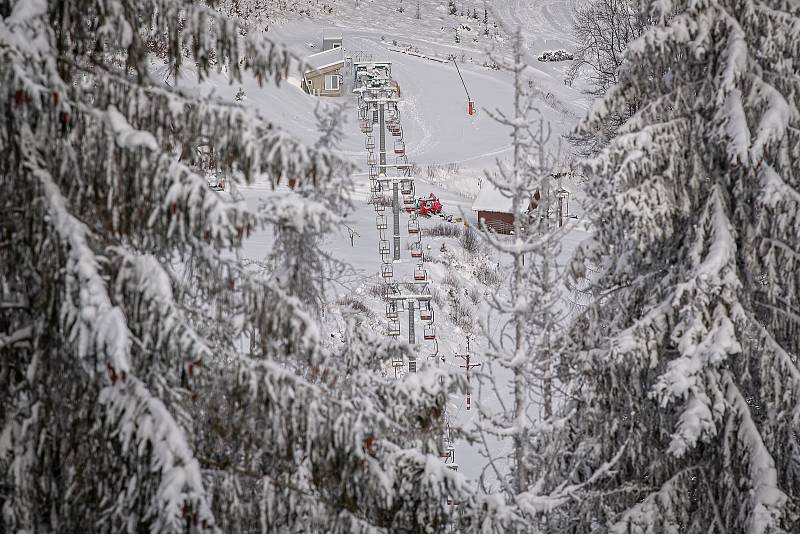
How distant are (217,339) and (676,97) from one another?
5163mm

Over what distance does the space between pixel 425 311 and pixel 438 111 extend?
30376mm

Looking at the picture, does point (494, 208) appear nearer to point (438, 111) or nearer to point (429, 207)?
point (429, 207)

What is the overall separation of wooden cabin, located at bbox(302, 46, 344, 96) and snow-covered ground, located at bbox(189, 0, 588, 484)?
0.92 metres

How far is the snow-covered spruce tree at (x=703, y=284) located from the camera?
7.85m

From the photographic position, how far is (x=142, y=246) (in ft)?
17.3

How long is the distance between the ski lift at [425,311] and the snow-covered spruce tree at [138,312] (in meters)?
13.2

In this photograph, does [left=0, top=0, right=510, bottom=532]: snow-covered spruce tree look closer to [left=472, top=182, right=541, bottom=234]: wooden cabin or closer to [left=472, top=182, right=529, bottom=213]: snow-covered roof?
[left=472, top=182, right=541, bottom=234]: wooden cabin

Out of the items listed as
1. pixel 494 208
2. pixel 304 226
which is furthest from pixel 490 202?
pixel 304 226

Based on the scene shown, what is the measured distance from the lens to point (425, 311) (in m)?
21.0

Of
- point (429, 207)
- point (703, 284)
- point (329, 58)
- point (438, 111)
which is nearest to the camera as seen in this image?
point (703, 284)

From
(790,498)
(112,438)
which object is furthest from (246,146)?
(790,498)

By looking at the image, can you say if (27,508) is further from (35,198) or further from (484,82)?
(484,82)

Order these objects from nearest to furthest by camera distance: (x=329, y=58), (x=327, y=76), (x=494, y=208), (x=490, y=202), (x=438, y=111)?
(x=494, y=208) → (x=490, y=202) → (x=329, y=58) → (x=327, y=76) → (x=438, y=111)

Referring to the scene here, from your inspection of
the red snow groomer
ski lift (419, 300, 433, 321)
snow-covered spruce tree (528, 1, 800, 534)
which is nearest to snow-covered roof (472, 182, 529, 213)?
the red snow groomer
